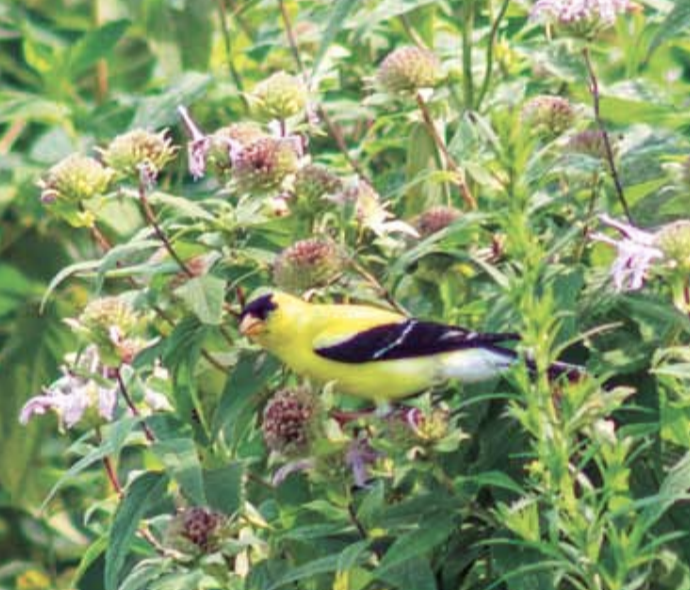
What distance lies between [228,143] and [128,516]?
1.26 feet

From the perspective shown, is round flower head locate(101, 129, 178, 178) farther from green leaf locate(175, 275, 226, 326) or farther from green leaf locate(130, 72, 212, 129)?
green leaf locate(130, 72, 212, 129)

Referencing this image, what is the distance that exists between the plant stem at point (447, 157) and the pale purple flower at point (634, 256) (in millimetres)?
337

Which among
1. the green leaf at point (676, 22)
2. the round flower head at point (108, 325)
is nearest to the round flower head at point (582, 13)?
the green leaf at point (676, 22)

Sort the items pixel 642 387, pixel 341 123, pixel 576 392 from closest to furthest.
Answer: pixel 576 392 < pixel 642 387 < pixel 341 123

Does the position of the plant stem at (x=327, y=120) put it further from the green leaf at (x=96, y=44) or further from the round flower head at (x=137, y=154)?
the green leaf at (x=96, y=44)

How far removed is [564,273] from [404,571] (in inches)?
12.8

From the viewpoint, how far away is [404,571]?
6.44 ft

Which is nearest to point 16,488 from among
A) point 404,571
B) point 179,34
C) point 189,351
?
point 179,34

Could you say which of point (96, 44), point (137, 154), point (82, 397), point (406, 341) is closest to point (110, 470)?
point (82, 397)

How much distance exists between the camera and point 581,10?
84.2 inches

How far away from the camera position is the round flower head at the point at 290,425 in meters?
1.96

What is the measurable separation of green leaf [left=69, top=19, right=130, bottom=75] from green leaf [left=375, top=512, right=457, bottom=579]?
173 cm

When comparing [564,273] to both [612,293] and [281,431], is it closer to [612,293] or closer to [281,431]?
[612,293]

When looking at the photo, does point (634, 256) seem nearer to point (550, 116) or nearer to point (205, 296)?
point (550, 116)
